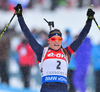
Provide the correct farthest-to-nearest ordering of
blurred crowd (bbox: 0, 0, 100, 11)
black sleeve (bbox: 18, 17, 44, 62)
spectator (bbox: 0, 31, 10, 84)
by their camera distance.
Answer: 1. blurred crowd (bbox: 0, 0, 100, 11)
2. spectator (bbox: 0, 31, 10, 84)
3. black sleeve (bbox: 18, 17, 44, 62)

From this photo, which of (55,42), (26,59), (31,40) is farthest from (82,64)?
(31,40)

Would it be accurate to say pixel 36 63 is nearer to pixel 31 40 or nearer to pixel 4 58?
pixel 4 58

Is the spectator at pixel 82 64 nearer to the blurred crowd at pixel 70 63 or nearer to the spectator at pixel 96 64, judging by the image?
the blurred crowd at pixel 70 63

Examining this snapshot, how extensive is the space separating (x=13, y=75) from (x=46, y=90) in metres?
3.54

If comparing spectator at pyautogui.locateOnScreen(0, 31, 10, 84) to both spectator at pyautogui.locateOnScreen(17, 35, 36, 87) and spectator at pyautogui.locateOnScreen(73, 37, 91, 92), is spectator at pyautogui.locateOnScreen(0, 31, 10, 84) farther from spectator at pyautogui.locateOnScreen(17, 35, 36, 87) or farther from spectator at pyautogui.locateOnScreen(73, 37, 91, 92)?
spectator at pyautogui.locateOnScreen(73, 37, 91, 92)

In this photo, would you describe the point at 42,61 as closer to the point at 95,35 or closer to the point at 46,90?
the point at 46,90

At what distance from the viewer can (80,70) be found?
19.0 ft

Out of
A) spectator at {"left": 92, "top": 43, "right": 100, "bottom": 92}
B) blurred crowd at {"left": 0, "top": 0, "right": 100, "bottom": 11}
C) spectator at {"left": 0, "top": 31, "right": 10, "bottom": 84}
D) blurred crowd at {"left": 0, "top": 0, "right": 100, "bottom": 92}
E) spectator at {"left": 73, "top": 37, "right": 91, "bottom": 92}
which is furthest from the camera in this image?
blurred crowd at {"left": 0, "top": 0, "right": 100, "bottom": 11}

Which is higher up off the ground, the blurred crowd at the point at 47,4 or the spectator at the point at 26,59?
the blurred crowd at the point at 47,4

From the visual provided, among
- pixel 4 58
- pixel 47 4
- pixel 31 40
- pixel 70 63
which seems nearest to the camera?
pixel 31 40

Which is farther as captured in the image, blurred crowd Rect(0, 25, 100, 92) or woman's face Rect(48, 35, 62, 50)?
blurred crowd Rect(0, 25, 100, 92)

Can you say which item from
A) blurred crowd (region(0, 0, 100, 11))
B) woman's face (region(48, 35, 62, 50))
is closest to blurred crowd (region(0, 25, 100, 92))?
woman's face (region(48, 35, 62, 50))

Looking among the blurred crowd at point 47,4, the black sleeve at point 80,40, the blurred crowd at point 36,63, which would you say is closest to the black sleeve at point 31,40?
the black sleeve at point 80,40

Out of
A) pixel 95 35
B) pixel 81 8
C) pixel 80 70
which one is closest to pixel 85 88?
pixel 80 70
